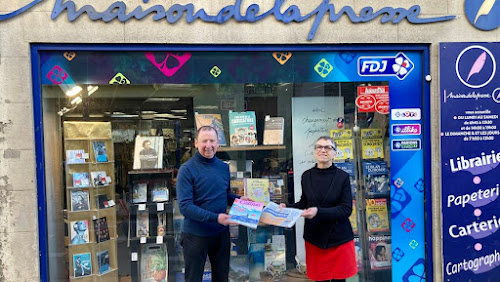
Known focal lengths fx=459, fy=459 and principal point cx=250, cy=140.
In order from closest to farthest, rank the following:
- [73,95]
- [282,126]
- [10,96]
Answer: [10,96] → [73,95] → [282,126]

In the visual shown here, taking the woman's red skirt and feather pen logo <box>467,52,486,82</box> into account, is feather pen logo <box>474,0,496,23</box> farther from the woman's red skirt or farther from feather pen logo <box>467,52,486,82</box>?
the woman's red skirt

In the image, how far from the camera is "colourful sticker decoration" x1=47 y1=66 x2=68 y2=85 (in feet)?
15.0

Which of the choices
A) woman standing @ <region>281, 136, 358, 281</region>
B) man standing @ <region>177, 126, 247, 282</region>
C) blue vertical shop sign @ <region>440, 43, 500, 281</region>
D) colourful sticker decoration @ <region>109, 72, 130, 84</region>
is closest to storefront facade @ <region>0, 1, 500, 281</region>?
colourful sticker decoration @ <region>109, 72, 130, 84</region>

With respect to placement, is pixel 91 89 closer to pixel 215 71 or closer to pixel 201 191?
pixel 215 71

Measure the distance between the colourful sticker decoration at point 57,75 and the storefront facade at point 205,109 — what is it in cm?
1

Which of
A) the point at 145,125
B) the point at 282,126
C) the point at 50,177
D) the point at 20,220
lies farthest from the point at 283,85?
the point at 20,220

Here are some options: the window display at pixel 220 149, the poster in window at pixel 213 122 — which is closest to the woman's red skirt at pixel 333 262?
the window display at pixel 220 149

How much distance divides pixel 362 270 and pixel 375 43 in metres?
2.53

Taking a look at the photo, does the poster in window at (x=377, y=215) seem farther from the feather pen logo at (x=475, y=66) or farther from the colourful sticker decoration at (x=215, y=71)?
the colourful sticker decoration at (x=215, y=71)

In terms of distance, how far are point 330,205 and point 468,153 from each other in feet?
6.74

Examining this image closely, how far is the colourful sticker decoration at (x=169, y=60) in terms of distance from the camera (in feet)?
15.3

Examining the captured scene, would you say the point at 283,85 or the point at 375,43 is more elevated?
the point at 375,43

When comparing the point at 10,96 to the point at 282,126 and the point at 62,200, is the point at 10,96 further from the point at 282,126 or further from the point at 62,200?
the point at 282,126

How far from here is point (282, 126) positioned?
16.9ft
